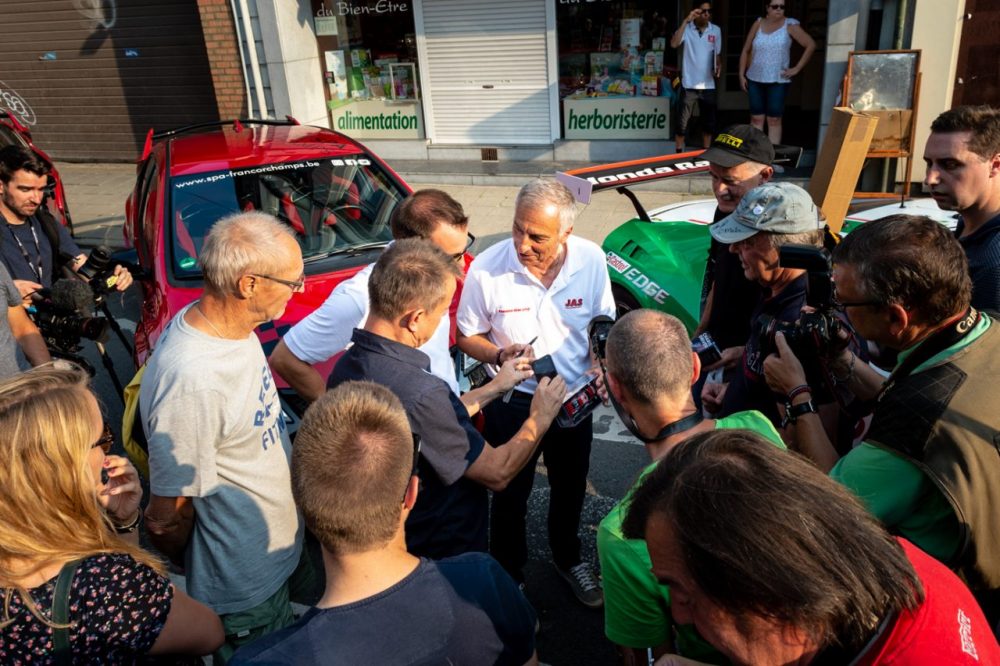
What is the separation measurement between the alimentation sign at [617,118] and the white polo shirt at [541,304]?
789cm

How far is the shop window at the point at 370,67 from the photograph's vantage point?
37.9ft

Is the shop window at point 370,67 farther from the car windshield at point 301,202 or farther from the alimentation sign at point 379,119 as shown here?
the car windshield at point 301,202

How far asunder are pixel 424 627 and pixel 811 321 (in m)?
1.65

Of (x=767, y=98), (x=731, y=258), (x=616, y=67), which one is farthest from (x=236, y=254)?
(x=616, y=67)

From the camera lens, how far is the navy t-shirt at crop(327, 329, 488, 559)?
2.31 m

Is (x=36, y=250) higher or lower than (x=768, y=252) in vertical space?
Answer: lower

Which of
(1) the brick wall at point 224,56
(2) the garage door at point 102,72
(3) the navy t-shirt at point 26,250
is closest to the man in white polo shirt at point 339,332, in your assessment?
(3) the navy t-shirt at point 26,250

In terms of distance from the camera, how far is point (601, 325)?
10.2ft

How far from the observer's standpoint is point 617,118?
10.7 m

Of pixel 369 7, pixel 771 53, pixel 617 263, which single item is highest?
pixel 369 7

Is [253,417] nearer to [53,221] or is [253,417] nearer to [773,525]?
[773,525]

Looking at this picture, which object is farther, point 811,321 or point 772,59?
point 772,59

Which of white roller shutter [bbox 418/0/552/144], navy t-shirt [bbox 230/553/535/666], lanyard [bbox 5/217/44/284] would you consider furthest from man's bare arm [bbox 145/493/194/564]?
white roller shutter [bbox 418/0/552/144]

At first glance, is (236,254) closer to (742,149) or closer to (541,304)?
(541,304)
